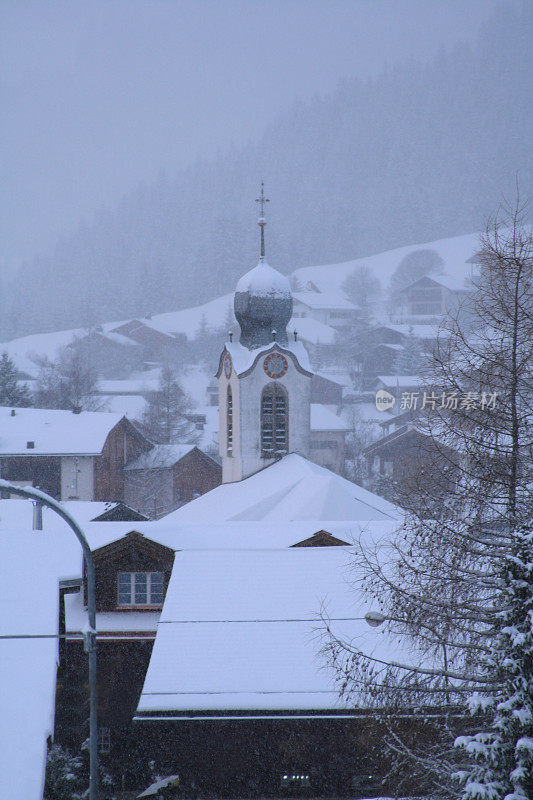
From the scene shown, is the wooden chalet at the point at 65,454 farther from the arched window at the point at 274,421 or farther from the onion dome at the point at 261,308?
the arched window at the point at 274,421

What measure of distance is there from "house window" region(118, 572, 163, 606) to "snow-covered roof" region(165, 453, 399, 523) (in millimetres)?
5961

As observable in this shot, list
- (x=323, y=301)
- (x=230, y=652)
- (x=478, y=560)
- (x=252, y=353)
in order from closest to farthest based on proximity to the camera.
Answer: (x=478, y=560)
(x=230, y=652)
(x=252, y=353)
(x=323, y=301)

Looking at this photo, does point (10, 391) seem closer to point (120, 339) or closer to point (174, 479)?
point (174, 479)

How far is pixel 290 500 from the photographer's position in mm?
27172

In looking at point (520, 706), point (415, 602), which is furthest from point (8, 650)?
point (520, 706)

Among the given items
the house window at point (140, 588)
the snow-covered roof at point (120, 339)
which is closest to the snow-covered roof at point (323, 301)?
the snow-covered roof at point (120, 339)

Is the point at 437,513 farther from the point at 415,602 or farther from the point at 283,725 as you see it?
the point at 283,725

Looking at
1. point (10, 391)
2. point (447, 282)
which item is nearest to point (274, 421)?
point (10, 391)

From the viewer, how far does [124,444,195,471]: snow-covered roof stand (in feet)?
179

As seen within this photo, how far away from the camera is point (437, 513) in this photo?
1041 cm

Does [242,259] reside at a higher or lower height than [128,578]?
higher

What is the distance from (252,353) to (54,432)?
22.4m

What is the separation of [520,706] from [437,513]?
2255mm

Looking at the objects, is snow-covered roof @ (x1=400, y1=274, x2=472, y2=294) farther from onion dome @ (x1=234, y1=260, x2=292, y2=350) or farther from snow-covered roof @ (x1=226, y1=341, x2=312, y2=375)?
snow-covered roof @ (x1=226, y1=341, x2=312, y2=375)
